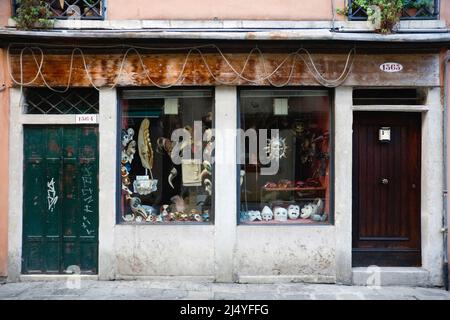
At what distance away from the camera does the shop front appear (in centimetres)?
699

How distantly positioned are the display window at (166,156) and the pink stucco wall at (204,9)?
1.17 meters

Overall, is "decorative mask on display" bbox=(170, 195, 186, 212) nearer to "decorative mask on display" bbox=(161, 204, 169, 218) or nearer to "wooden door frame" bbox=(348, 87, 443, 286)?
"decorative mask on display" bbox=(161, 204, 169, 218)

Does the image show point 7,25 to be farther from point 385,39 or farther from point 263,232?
point 385,39

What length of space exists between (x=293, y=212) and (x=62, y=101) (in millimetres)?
4070

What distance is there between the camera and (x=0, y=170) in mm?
7094

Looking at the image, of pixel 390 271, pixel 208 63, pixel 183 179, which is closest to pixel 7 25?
pixel 208 63

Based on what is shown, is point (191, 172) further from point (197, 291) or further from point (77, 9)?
point (77, 9)

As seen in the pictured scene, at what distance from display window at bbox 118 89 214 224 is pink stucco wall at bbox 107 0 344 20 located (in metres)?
1.17

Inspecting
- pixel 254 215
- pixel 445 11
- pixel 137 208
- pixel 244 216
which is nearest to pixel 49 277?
pixel 137 208

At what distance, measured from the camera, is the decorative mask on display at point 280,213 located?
7.39 metres

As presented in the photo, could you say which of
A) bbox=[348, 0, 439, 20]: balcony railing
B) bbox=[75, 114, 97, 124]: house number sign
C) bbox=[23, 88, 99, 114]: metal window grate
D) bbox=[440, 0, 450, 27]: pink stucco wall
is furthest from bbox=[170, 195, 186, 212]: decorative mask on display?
bbox=[440, 0, 450, 27]: pink stucco wall

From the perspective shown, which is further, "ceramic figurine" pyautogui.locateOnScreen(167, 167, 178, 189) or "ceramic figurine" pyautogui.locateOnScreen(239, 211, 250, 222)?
"ceramic figurine" pyautogui.locateOnScreen(167, 167, 178, 189)

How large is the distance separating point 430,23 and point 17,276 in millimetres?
7446

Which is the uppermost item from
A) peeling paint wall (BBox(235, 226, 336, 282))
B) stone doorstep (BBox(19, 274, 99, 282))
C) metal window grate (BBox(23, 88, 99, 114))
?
metal window grate (BBox(23, 88, 99, 114))
